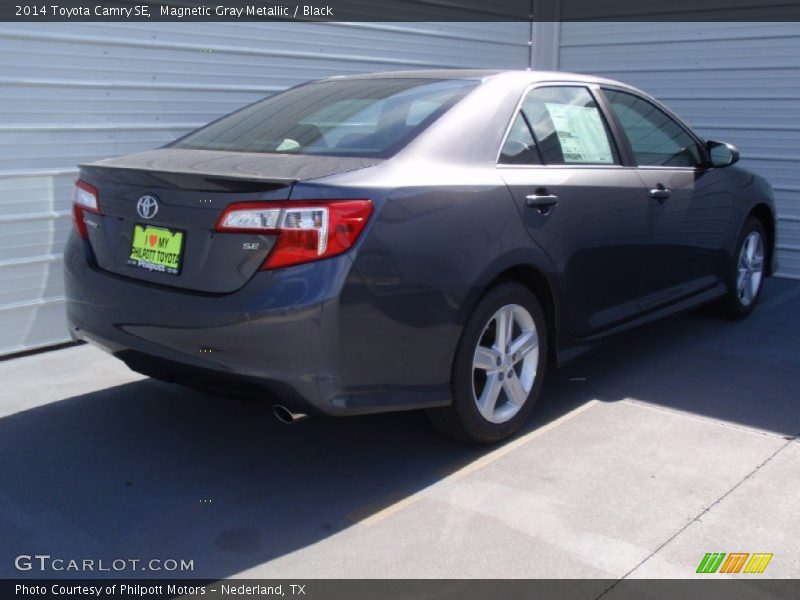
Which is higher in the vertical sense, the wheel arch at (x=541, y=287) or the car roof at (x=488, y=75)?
the car roof at (x=488, y=75)

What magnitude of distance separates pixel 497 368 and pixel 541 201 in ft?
2.47

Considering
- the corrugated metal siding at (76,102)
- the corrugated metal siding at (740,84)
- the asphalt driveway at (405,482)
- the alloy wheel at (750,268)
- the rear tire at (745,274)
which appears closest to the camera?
the asphalt driveway at (405,482)

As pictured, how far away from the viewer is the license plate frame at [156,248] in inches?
128

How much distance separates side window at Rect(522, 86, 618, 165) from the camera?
405 centimetres

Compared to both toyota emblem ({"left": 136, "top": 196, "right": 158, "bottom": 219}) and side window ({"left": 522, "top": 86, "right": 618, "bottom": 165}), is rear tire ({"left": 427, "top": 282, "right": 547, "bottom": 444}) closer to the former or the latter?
side window ({"left": 522, "top": 86, "right": 618, "bottom": 165})

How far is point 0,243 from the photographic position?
5098 millimetres

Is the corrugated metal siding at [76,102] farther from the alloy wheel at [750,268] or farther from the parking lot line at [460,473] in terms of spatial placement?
the alloy wheel at [750,268]

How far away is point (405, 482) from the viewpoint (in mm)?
3566

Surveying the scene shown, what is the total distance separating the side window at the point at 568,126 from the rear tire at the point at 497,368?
0.74m

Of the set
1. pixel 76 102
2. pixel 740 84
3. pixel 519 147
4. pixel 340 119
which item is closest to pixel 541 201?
pixel 519 147

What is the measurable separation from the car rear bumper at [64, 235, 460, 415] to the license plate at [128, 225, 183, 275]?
3.3 inches

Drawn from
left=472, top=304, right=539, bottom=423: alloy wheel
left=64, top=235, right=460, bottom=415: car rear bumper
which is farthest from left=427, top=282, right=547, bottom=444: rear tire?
left=64, top=235, right=460, bottom=415: car rear bumper

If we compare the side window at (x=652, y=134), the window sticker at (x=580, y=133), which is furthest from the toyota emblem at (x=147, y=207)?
the side window at (x=652, y=134)

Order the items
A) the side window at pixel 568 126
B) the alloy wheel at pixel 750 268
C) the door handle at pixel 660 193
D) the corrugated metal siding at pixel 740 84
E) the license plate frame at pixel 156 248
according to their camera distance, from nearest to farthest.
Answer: the license plate frame at pixel 156 248, the side window at pixel 568 126, the door handle at pixel 660 193, the alloy wheel at pixel 750 268, the corrugated metal siding at pixel 740 84
